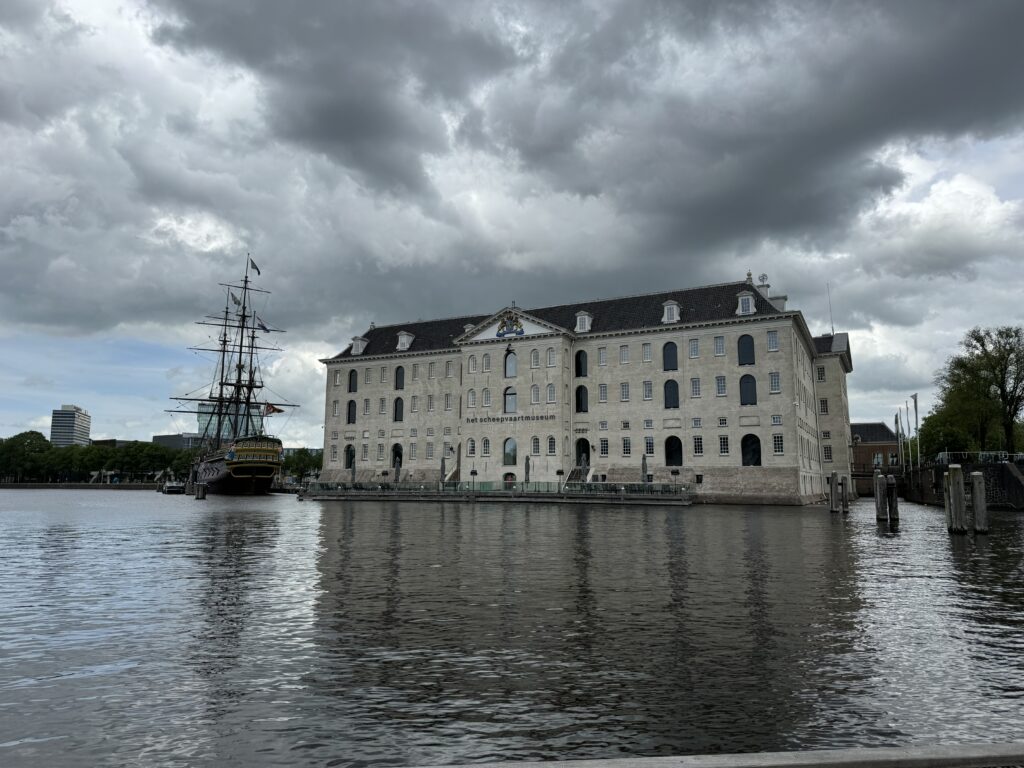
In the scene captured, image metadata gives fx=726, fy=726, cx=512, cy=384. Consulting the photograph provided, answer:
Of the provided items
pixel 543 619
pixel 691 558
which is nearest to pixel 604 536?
pixel 691 558

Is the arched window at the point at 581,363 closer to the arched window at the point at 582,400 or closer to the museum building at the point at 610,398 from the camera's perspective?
the museum building at the point at 610,398

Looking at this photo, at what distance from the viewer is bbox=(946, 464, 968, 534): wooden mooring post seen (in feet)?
93.6

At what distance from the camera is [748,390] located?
61656 mm

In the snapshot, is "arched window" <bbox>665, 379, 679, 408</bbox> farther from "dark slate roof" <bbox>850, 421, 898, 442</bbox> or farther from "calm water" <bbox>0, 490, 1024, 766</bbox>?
"dark slate roof" <bbox>850, 421, 898, 442</bbox>

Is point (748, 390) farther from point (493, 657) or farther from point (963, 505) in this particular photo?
point (493, 657)

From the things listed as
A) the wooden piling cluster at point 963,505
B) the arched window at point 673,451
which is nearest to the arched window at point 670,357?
the arched window at point 673,451

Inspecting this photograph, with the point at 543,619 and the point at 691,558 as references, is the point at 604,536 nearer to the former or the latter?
the point at 691,558

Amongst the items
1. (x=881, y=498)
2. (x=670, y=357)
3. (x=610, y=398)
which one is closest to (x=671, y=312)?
(x=670, y=357)

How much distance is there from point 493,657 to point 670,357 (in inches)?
2317

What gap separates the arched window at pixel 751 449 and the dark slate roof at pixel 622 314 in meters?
10.5

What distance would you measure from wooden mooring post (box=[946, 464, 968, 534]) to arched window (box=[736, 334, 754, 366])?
32740 millimetres

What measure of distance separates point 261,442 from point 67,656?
263 ft

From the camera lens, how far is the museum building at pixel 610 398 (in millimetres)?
61031

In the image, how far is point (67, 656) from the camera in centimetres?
915
